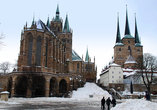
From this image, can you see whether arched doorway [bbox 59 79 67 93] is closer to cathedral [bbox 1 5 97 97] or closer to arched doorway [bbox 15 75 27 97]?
cathedral [bbox 1 5 97 97]

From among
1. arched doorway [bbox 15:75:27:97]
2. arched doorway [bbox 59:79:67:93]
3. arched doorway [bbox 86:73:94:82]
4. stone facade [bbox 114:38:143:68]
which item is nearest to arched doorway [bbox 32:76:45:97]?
arched doorway [bbox 15:75:27:97]

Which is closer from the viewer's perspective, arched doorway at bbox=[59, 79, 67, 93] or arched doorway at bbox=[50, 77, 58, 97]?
arched doorway at bbox=[50, 77, 58, 97]

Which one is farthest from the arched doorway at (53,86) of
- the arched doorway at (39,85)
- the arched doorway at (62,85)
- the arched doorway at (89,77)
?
the arched doorway at (89,77)

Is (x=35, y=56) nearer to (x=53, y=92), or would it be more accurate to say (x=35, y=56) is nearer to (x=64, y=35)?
(x=53, y=92)

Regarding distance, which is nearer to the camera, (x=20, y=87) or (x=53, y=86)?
(x=20, y=87)

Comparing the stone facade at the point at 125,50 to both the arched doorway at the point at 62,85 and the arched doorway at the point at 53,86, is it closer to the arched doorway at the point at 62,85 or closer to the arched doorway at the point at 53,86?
the arched doorway at the point at 62,85

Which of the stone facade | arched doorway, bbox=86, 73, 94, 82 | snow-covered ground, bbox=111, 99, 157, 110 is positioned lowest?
snow-covered ground, bbox=111, 99, 157, 110

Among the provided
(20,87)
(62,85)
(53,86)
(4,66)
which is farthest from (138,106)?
(4,66)

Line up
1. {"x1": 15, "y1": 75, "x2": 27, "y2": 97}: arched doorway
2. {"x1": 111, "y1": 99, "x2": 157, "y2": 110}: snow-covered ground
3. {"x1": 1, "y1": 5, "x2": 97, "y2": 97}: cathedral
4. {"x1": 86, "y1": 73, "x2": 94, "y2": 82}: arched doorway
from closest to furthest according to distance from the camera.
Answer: {"x1": 111, "y1": 99, "x2": 157, "y2": 110}: snow-covered ground < {"x1": 1, "y1": 5, "x2": 97, "y2": 97}: cathedral < {"x1": 15, "y1": 75, "x2": 27, "y2": 97}: arched doorway < {"x1": 86, "y1": 73, "x2": 94, "y2": 82}: arched doorway

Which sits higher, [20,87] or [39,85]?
[39,85]

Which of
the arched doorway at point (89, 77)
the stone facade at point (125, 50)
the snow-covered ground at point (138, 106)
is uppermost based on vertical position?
the stone facade at point (125, 50)

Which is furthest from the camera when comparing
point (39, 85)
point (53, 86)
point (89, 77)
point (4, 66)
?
point (89, 77)

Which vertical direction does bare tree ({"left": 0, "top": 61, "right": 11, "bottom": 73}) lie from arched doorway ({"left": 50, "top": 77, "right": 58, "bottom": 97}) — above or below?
above

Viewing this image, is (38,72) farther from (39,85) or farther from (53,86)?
(53,86)
